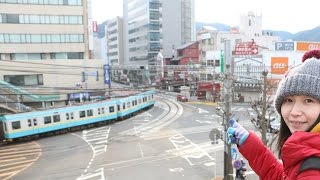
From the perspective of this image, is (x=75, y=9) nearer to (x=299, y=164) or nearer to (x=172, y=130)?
(x=172, y=130)

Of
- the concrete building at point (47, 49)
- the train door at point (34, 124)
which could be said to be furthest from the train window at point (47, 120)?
the concrete building at point (47, 49)

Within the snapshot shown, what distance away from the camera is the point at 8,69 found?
37.9 m

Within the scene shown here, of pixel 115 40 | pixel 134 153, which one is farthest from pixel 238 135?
pixel 115 40

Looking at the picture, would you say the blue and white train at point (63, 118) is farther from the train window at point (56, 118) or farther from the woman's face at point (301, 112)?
the woman's face at point (301, 112)

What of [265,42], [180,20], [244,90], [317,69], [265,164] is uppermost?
[180,20]

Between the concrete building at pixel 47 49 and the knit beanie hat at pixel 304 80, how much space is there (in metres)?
36.9

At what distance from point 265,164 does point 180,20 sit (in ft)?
255

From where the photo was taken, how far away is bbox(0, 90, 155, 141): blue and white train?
2414 cm

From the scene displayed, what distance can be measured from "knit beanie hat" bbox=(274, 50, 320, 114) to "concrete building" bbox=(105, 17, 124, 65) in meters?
94.8

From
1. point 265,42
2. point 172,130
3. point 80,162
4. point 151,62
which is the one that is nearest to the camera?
point 80,162

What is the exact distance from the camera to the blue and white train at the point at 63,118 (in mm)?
24141

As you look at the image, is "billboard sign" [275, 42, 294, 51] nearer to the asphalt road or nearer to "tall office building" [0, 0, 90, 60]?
the asphalt road

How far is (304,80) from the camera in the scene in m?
1.55

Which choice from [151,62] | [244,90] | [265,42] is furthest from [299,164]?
[151,62]
